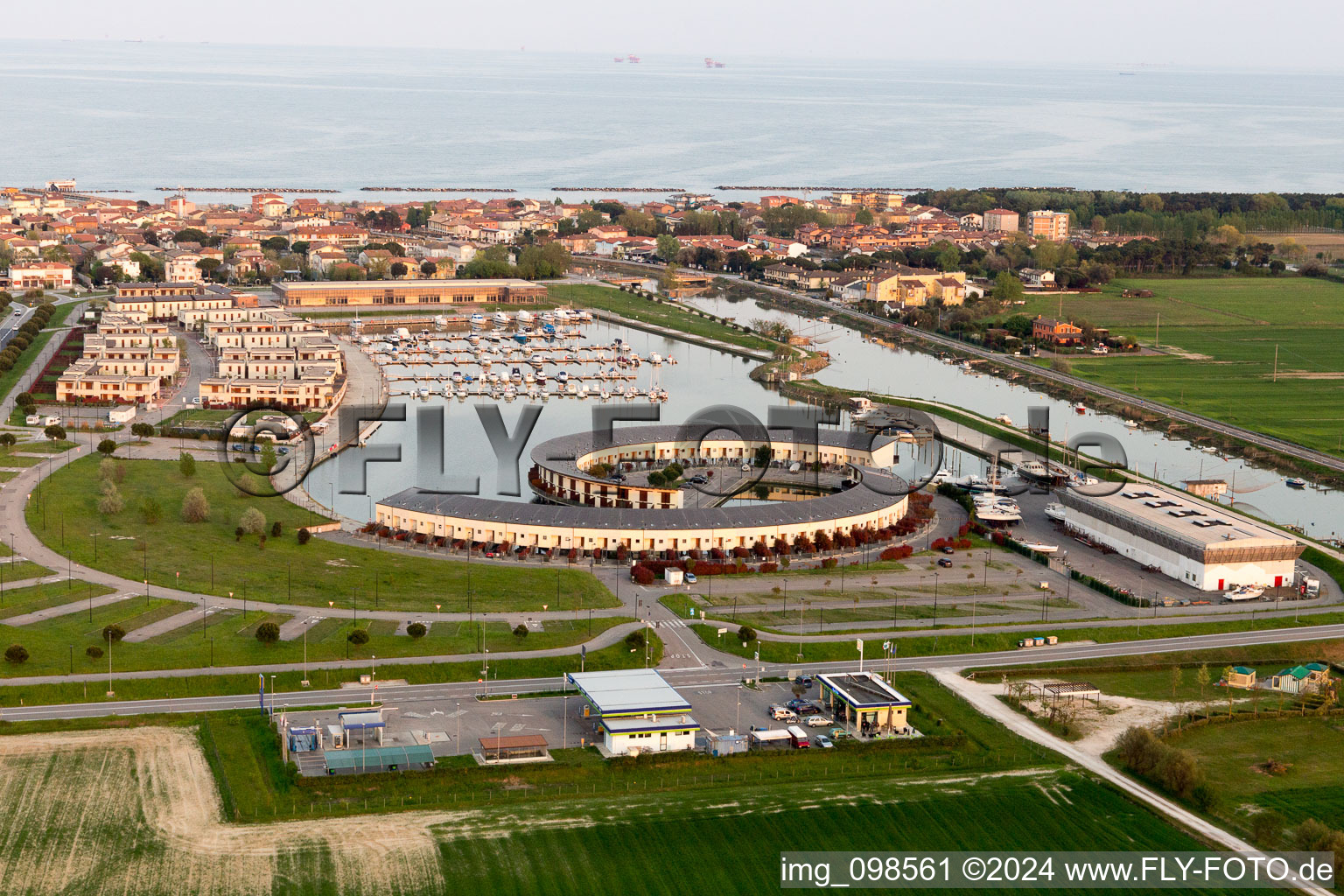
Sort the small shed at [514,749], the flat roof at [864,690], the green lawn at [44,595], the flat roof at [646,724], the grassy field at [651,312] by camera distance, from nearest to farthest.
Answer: the small shed at [514,749] < the flat roof at [646,724] < the flat roof at [864,690] < the green lawn at [44,595] < the grassy field at [651,312]

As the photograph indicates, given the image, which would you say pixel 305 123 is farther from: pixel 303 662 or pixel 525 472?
pixel 303 662

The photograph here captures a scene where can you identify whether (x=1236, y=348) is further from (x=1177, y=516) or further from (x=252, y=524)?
(x=252, y=524)

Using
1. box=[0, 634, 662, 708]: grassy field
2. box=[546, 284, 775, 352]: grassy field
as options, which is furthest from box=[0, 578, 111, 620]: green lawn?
box=[546, 284, 775, 352]: grassy field

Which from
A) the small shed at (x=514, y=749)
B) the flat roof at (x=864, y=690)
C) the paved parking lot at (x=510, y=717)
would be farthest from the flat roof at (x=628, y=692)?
the flat roof at (x=864, y=690)

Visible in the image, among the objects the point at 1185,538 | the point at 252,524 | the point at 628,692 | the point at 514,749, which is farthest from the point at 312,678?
the point at 1185,538

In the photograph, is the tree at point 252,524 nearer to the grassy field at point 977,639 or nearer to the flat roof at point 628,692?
the grassy field at point 977,639

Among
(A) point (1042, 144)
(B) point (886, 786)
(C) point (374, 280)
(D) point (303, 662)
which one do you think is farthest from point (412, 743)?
(A) point (1042, 144)
